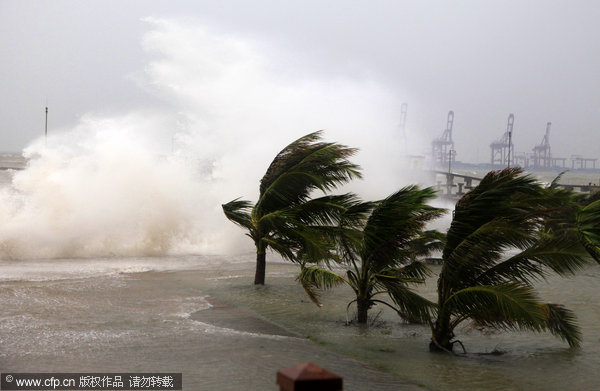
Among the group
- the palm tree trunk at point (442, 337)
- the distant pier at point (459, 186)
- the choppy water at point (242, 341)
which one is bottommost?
the choppy water at point (242, 341)

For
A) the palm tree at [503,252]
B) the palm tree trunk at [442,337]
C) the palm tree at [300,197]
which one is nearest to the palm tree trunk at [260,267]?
the palm tree at [300,197]

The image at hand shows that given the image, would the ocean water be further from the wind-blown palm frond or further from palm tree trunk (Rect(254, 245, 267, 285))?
the wind-blown palm frond

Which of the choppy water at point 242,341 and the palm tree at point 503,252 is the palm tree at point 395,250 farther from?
the palm tree at point 503,252

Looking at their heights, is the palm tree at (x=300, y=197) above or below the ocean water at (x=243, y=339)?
above

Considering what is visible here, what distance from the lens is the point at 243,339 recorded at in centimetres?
912

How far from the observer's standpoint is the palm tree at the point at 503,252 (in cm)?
808

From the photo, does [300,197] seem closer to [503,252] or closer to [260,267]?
[260,267]

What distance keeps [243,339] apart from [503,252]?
12.0 ft

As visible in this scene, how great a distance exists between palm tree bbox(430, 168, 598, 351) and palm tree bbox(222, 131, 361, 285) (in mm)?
3652

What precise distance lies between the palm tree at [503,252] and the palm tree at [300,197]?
3652 mm

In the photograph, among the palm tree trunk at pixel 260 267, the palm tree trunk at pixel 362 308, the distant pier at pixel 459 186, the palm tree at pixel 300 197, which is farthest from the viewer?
the distant pier at pixel 459 186

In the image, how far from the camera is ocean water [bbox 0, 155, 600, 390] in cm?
747

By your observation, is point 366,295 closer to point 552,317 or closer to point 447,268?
point 447,268

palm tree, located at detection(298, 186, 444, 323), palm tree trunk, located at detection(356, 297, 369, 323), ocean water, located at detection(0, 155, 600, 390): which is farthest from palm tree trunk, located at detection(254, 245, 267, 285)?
palm tree trunk, located at detection(356, 297, 369, 323)
